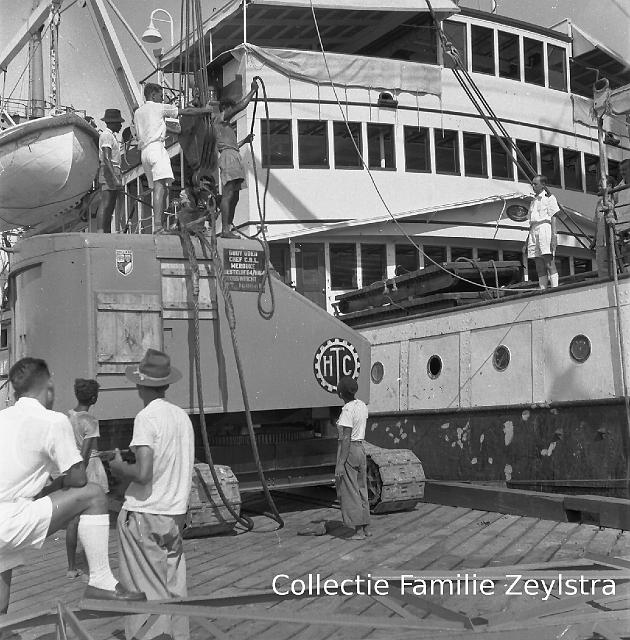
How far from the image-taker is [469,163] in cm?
1944

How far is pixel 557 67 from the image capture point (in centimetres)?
2116

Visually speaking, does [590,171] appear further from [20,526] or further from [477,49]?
[20,526]

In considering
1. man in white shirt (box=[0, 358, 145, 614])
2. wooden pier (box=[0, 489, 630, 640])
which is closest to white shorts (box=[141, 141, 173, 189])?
wooden pier (box=[0, 489, 630, 640])

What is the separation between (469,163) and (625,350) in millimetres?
9942

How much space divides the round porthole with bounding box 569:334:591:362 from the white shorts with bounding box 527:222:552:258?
2.23m

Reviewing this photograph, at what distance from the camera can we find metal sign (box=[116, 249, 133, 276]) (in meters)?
8.96

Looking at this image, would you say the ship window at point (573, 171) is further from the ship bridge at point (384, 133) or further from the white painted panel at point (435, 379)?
the white painted panel at point (435, 379)

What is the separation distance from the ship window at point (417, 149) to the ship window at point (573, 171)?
4.45 m

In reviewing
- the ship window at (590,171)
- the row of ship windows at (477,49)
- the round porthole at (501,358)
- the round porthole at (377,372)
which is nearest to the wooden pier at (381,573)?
the round porthole at (501,358)

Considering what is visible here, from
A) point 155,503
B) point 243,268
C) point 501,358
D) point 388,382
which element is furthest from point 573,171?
point 155,503

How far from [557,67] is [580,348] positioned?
41.1 feet

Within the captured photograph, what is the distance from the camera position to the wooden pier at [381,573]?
4.19 meters

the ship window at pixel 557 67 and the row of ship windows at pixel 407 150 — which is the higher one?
the ship window at pixel 557 67

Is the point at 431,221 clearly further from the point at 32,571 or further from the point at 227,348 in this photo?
the point at 32,571
